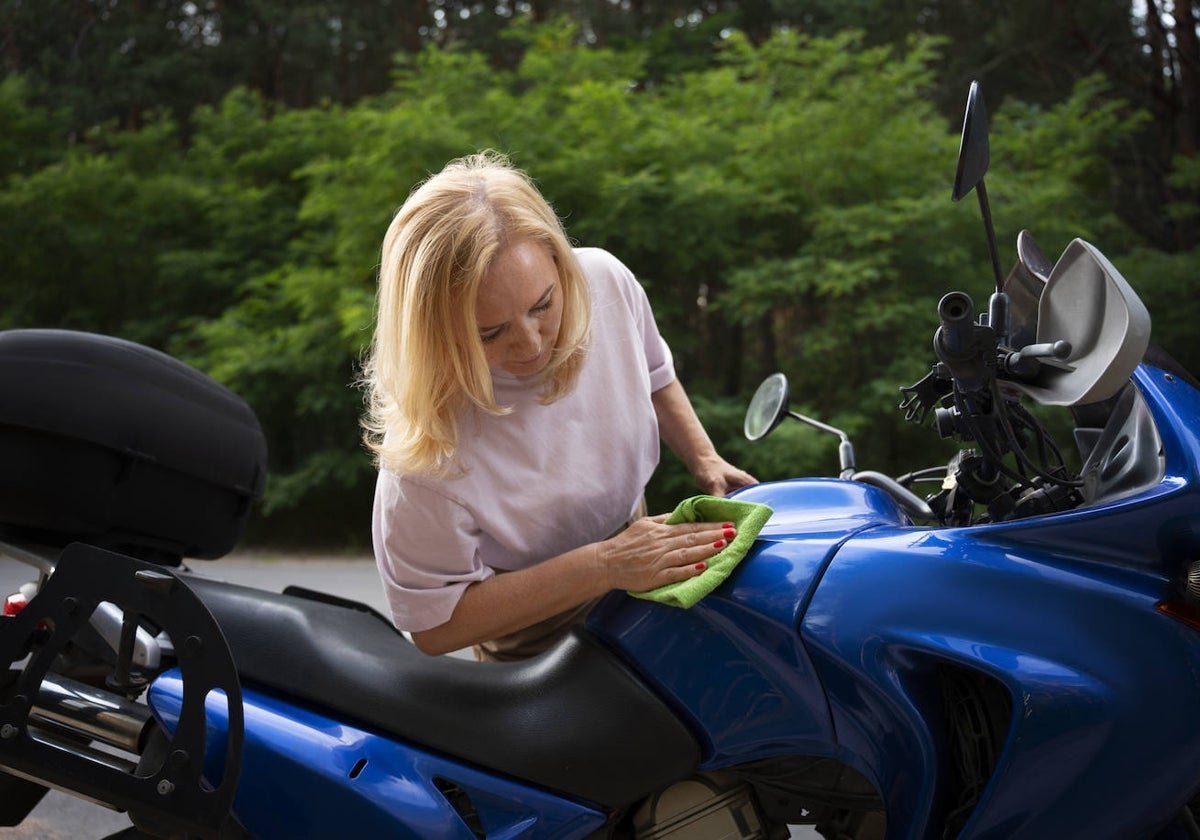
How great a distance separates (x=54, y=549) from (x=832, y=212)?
15.7 ft

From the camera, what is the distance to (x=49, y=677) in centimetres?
176

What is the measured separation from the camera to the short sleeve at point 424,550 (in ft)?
5.37

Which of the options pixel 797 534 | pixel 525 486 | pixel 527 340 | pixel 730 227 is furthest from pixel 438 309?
pixel 730 227

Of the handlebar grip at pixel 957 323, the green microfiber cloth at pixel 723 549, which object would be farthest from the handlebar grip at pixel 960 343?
the green microfiber cloth at pixel 723 549

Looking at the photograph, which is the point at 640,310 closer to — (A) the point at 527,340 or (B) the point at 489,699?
(A) the point at 527,340

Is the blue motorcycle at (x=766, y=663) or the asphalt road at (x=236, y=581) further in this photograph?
the asphalt road at (x=236, y=581)

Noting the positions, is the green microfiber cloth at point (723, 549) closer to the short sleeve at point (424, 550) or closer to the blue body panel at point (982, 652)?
the blue body panel at point (982, 652)

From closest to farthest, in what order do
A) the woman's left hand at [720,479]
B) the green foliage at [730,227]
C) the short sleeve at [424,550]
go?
the short sleeve at [424,550], the woman's left hand at [720,479], the green foliage at [730,227]

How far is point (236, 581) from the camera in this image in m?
5.38

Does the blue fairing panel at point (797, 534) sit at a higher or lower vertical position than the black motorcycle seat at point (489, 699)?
higher

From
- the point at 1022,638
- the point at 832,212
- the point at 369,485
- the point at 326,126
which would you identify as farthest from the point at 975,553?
the point at 326,126

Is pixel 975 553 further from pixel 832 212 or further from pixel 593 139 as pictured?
pixel 593 139

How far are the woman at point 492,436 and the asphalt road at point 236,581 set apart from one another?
3.89ft

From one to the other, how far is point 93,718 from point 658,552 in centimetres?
87
